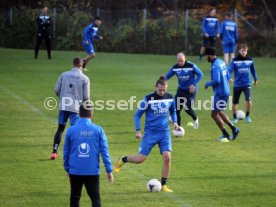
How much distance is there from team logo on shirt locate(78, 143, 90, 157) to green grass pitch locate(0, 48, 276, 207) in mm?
2155

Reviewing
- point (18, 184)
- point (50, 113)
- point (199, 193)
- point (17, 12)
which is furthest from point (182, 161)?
point (17, 12)

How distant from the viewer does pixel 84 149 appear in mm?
10508

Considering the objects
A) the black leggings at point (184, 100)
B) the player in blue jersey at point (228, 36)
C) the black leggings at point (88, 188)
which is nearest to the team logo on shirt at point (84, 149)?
the black leggings at point (88, 188)

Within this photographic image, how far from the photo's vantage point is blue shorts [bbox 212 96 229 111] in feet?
59.4

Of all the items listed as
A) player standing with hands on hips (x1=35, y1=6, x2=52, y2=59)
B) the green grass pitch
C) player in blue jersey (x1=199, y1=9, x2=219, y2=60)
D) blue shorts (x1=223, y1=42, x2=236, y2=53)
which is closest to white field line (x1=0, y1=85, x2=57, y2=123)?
the green grass pitch

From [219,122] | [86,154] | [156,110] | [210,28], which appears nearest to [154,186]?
[156,110]

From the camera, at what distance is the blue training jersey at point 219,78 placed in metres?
17.9

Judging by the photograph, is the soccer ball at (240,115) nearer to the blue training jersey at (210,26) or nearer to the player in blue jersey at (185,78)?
the player in blue jersey at (185,78)

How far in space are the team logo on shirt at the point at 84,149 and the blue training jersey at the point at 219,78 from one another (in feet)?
25.7

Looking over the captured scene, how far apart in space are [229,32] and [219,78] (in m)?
15.7

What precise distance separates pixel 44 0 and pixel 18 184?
36544mm

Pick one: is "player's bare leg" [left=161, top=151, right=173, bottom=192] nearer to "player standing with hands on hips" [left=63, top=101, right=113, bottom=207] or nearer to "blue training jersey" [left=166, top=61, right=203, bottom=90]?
"player standing with hands on hips" [left=63, top=101, right=113, bottom=207]

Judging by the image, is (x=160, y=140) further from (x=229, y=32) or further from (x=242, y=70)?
(x=229, y=32)

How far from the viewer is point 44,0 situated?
161ft
